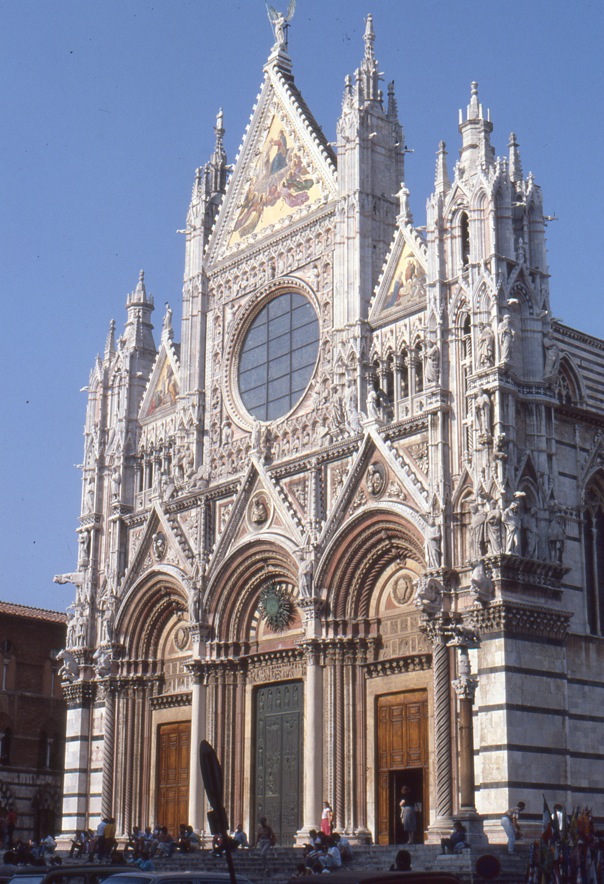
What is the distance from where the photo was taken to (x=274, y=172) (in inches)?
1299

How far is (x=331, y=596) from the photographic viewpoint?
27.2m

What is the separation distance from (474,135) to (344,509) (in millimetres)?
8459

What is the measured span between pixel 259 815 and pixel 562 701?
339 inches

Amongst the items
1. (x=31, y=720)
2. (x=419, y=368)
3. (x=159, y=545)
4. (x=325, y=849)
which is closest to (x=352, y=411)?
(x=419, y=368)

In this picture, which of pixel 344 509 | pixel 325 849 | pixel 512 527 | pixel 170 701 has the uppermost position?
pixel 344 509

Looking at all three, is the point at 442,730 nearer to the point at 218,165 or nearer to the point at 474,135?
the point at 474,135

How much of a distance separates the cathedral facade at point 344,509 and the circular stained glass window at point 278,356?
81 mm

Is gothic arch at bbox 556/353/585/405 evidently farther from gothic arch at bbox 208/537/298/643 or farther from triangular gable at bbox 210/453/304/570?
gothic arch at bbox 208/537/298/643

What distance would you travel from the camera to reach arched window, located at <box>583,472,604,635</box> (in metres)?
25.2

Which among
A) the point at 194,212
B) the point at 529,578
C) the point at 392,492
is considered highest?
the point at 194,212

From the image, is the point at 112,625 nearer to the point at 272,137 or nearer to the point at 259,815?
the point at 259,815

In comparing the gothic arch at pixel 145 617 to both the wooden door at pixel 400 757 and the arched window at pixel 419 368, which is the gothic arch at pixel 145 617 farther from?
the arched window at pixel 419 368

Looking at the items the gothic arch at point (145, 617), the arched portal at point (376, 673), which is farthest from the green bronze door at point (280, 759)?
the gothic arch at point (145, 617)

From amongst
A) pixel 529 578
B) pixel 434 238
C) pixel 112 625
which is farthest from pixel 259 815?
pixel 434 238
